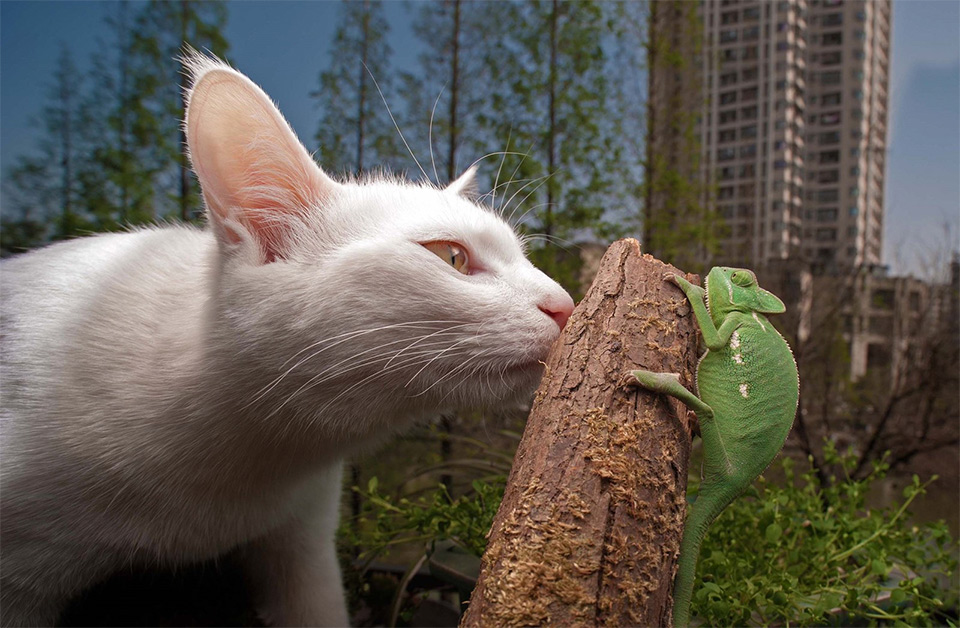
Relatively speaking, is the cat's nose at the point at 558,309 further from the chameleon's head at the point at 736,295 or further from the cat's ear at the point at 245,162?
the cat's ear at the point at 245,162

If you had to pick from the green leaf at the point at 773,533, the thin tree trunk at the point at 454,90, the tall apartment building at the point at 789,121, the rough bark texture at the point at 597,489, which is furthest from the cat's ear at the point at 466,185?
the tall apartment building at the point at 789,121

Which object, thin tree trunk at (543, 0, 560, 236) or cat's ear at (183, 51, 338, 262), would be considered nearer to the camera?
cat's ear at (183, 51, 338, 262)

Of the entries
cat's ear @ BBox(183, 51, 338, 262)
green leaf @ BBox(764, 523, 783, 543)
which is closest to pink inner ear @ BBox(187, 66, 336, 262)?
cat's ear @ BBox(183, 51, 338, 262)

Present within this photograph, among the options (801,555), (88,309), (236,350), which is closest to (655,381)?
(236,350)

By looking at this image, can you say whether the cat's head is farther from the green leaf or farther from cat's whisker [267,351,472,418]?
the green leaf

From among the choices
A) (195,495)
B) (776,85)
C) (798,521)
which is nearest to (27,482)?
(195,495)

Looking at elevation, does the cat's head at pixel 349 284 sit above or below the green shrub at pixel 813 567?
above

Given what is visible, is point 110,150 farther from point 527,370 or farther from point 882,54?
point 882,54
